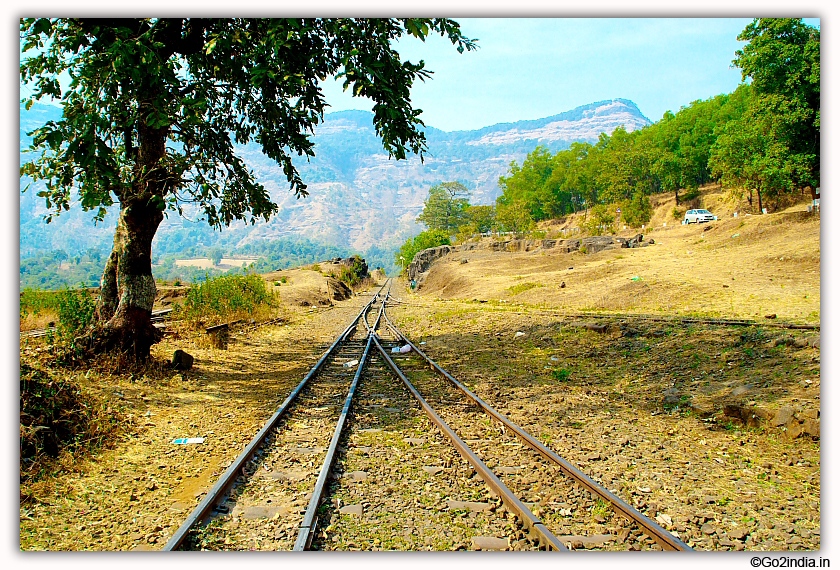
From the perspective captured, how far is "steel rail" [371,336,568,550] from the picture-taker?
3629 millimetres

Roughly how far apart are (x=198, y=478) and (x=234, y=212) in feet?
26.1

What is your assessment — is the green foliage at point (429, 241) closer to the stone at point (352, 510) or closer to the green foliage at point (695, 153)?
the green foliage at point (695, 153)

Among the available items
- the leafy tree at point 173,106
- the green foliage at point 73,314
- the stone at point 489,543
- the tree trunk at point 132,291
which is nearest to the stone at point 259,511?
the stone at point 489,543

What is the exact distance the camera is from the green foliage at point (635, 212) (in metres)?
56.3

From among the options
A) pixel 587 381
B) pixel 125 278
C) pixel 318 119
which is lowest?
pixel 587 381

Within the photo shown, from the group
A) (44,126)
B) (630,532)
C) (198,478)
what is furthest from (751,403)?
(44,126)

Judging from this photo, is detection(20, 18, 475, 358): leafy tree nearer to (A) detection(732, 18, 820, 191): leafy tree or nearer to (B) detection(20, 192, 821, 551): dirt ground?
(B) detection(20, 192, 821, 551): dirt ground

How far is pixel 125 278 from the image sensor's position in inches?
374

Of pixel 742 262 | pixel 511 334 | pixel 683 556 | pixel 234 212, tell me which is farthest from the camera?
pixel 742 262

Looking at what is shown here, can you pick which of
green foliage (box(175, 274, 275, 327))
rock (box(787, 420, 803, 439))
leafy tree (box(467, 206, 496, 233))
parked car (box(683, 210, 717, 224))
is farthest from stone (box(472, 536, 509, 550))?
leafy tree (box(467, 206, 496, 233))

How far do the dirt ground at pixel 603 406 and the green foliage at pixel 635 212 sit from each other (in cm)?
4008

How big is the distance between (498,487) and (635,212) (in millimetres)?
59033

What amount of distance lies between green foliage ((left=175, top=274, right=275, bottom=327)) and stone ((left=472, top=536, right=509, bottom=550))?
12.8m

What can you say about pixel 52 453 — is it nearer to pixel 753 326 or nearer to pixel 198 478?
pixel 198 478
